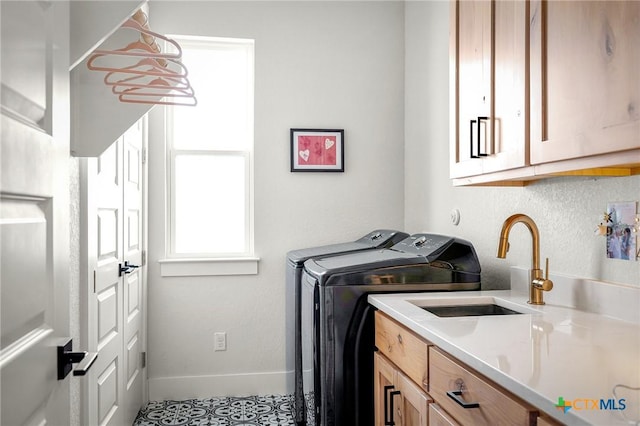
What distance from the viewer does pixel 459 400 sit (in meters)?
1.21

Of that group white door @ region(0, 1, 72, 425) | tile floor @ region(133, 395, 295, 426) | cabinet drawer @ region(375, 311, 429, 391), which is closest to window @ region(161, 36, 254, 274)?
tile floor @ region(133, 395, 295, 426)

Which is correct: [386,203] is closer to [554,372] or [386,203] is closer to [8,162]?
[554,372]

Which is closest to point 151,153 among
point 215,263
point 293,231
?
point 215,263

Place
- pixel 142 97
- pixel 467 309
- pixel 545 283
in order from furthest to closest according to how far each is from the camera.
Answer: pixel 142 97 → pixel 467 309 → pixel 545 283

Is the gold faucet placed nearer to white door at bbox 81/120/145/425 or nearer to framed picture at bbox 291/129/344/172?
white door at bbox 81/120/145/425

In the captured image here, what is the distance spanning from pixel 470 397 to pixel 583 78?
2.65ft

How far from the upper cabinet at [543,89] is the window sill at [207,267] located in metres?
1.72

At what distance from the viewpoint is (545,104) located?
1.45 metres

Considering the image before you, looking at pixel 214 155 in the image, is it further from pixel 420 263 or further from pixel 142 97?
pixel 420 263

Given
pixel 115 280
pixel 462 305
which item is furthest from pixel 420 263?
pixel 115 280

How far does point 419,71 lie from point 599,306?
6.66ft

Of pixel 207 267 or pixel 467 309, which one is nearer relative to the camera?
pixel 467 309

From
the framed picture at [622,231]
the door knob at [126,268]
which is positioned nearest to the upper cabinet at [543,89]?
the framed picture at [622,231]

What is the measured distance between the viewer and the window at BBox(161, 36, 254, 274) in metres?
3.40
